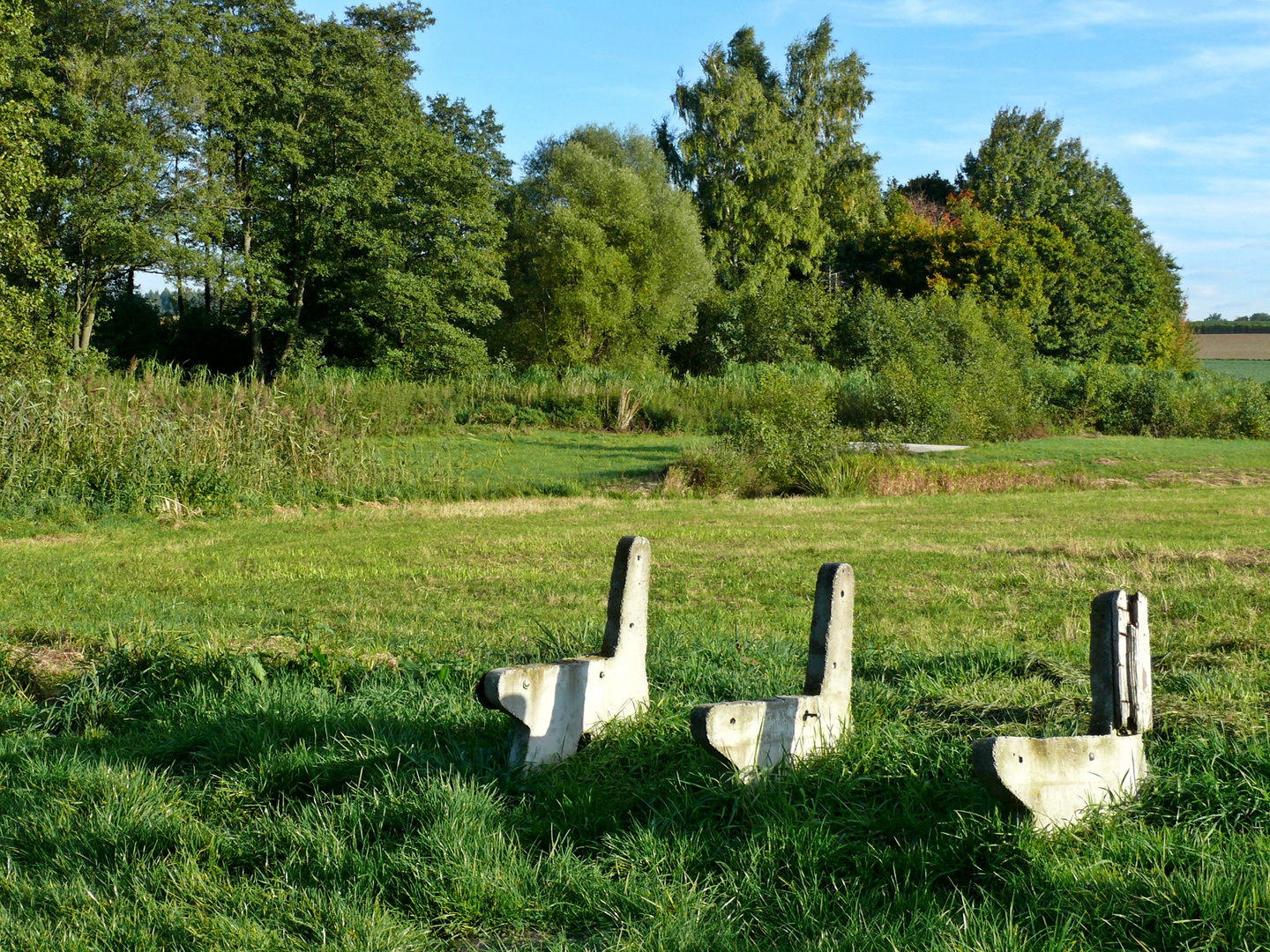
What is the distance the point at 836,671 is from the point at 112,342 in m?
39.7

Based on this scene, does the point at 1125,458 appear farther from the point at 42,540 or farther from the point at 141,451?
the point at 42,540

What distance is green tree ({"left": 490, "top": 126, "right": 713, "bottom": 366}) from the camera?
44.8 m

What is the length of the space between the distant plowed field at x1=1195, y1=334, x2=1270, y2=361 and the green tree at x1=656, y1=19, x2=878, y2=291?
142 feet

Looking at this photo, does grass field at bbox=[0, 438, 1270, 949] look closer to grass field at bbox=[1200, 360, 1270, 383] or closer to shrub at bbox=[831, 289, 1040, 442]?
shrub at bbox=[831, 289, 1040, 442]

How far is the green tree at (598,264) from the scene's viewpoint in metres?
44.8

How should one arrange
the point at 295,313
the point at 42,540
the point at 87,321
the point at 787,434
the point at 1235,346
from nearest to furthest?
the point at 42,540, the point at 787,434, the point at 87,321, the point at 295,313, the point at 1235,346

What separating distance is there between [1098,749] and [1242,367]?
8294 centimetres

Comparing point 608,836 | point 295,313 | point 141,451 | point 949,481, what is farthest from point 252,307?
point 608,836

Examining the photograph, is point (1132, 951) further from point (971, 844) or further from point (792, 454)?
point (792, 454)

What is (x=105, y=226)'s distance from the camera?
3138cm

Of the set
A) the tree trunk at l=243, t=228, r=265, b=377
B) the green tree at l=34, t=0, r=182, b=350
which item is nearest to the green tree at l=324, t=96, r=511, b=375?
the tree trunk at l=243, t=228, r=265, b=377

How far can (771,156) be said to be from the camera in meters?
50.6

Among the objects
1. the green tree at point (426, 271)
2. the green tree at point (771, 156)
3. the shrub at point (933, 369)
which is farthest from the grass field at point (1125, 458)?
the green tree at point (771, 156)

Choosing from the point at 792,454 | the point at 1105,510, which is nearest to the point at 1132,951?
the point at 1105,510
